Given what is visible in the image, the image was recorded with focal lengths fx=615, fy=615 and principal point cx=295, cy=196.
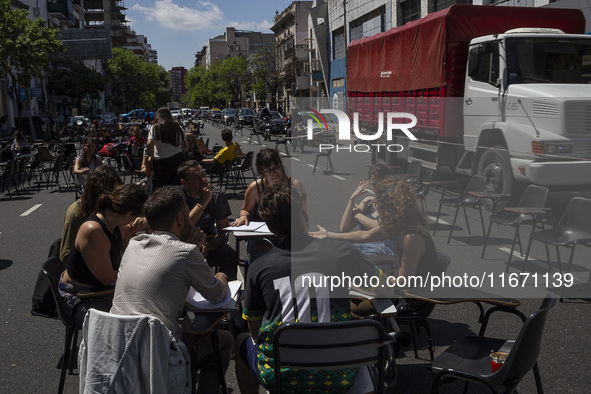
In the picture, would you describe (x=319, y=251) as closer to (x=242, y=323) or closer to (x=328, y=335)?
(x=328, y=335)

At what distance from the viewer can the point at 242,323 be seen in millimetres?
4730

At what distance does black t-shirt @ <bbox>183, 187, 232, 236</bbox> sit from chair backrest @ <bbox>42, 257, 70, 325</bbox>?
5.69 ft

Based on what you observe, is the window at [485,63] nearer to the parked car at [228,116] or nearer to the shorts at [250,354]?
the shorts at [250,354]

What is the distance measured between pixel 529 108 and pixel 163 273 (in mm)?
8617

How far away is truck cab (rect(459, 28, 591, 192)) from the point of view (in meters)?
9.49

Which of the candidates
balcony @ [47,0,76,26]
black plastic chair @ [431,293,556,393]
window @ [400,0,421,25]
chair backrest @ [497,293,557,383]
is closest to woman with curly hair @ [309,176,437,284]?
black plastic chair @ [431,293,556,393]

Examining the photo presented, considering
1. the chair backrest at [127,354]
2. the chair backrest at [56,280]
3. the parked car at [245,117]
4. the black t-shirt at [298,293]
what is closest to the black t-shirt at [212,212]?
the chair backrest at [56,280]

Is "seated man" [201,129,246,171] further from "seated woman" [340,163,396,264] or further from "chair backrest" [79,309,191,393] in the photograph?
"chair backrest" [79,309,191,393]

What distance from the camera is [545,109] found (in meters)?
10.1

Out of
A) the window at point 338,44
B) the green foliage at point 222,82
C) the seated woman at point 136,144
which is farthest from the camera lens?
the green foliage at point 222,82

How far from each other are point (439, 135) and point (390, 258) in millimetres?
6655

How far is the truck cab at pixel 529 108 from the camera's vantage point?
949 cm

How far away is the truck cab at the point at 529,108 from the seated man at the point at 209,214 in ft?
16.7

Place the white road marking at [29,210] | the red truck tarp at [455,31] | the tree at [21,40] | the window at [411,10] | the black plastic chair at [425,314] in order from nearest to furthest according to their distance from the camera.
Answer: the black plastic chair at [425,314] → the white road marking at [29,210] → the red truck tarp at [455,31] → the tree at [21,40] → the window at [411,10]
